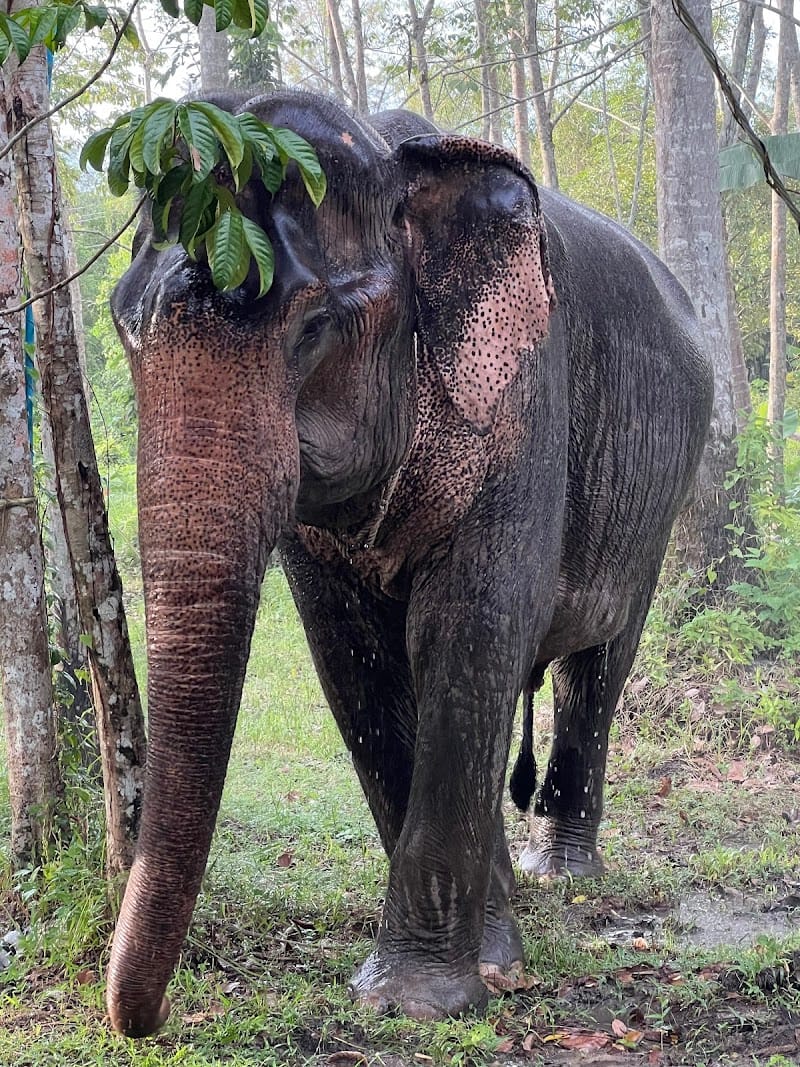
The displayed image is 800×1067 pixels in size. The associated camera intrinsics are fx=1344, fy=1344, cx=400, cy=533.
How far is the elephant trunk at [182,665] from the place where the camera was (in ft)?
8.35

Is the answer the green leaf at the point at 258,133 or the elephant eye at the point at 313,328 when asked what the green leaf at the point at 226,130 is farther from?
the elephant eye at the point at 313,328

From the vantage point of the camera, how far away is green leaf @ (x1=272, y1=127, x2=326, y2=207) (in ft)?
8.41

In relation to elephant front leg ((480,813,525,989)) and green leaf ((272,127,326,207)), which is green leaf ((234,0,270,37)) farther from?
elephant front leg ((480,813,525,989))

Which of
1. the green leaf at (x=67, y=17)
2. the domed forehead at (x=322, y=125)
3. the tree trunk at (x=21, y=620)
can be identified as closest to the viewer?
the green leaf at (x=67, y=17)

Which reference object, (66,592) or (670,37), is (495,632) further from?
(670,37)

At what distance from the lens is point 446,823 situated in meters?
3.37

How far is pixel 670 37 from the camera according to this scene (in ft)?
25.0

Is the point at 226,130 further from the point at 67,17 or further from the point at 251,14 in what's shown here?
the point at 67,17

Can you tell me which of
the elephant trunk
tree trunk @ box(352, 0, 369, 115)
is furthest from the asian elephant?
tree trunk @ box(352, 0, 369, 115)

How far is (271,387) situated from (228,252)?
13.6 inches

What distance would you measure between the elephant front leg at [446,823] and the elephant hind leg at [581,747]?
4.78ft

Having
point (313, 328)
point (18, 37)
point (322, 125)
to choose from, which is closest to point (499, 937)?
point (313, 328)

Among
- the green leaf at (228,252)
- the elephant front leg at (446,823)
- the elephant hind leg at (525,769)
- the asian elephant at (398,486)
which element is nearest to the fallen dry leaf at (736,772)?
the elephant hind leg at (525,769)

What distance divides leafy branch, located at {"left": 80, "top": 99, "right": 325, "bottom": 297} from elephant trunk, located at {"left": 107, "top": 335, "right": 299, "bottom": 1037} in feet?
1.02
